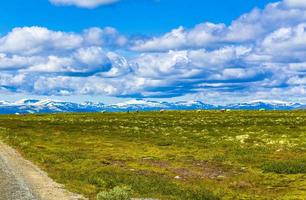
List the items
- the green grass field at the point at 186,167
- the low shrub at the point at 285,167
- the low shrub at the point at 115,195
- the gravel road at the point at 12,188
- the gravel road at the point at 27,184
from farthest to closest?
the low shrub at the point at 285,167 → the green grass field at the point at 186,167 → the gravel road at the point at 27,184 → the gravel road at the point at 12,188 → the low shrub at the point at 115,195

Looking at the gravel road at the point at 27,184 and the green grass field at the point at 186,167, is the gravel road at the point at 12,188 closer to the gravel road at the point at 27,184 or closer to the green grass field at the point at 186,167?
the gravel road at the point at 27,184

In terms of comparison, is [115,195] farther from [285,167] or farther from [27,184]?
[285,167]

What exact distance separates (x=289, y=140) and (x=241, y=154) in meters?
16.6

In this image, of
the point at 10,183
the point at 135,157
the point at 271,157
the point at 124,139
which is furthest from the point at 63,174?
the point at 124,139

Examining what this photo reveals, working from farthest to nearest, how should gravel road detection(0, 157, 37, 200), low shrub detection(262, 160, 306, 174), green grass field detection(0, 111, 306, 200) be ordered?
low shrub detection(262, 160, 306, 174), green grass field detection(0, 111, 306, 200), gravel road detection(0, 157, 37, 200)

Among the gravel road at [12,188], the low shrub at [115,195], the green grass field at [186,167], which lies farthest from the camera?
the green grass field at [186,167]

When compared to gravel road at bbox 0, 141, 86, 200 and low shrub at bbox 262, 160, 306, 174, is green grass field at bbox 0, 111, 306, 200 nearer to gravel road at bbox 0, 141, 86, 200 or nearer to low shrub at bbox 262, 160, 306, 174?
low shrub at bbox 262, 160, 306, 174

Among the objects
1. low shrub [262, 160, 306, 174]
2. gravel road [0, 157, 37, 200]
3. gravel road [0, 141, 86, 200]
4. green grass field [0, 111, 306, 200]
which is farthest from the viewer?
low shrub [262, 160, 306, 174]

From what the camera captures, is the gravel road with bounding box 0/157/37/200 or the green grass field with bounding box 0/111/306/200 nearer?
the gravel road with bounding box 0/157/37/200

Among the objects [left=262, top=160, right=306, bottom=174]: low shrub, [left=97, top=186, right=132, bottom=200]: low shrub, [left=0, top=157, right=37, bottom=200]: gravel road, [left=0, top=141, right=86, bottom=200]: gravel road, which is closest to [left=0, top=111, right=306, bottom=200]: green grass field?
[left=262, top=160, right=306, bottom=174]: low shrub

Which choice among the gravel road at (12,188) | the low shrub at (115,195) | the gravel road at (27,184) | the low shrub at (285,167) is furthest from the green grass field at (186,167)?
the low shrub at (115,195)

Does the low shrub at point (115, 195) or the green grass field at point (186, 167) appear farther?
the green grass field at point (186, 167)

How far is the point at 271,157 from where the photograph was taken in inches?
Answer: 1890

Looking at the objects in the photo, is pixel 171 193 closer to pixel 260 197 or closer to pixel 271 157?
pixel 260 197
